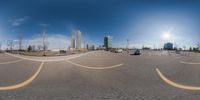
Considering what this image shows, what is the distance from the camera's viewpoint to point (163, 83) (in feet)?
14.9

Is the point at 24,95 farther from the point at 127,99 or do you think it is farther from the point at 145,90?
the point at 145,90

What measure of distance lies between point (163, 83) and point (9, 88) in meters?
3.88

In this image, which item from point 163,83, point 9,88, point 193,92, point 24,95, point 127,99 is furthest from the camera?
point 163,83

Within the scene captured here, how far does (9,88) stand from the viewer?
13.2 feet

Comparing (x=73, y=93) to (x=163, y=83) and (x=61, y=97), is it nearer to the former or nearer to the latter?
(x=61, y=97)

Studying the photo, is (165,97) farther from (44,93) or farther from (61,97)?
(44,93)

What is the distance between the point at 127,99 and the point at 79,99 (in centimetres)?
91

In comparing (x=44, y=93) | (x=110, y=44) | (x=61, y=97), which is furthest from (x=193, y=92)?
(x=110, y=44)

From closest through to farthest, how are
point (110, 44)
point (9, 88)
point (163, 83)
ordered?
point (9, 88) < point (163, 83) < point (110, 44)

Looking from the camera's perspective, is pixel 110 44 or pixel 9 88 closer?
pixel 9 88

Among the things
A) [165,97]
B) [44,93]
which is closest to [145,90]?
[165,97]

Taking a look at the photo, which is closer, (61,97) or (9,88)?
(61,97)

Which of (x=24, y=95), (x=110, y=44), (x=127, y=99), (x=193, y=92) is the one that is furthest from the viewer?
(x=110, y=44)

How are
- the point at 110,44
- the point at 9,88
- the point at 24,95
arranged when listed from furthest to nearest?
the point at 110,44 → the point at 9,88 → the point at 24,95
